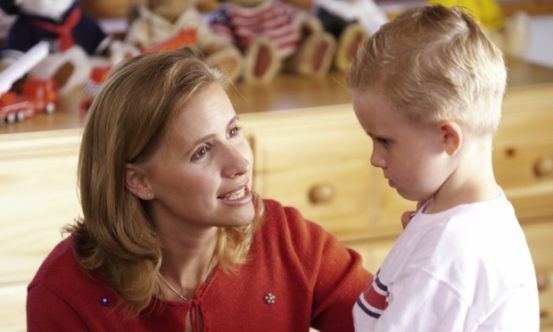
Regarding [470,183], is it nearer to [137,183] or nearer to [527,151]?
[137,183]

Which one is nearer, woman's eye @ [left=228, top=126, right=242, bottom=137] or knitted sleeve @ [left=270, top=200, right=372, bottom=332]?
woman's eye @ [left=228, top=126, right=242, bottom=137]

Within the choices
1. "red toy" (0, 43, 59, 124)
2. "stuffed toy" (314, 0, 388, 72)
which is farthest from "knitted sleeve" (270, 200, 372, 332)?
"stuffed toy" (314, 0, 388, 72)

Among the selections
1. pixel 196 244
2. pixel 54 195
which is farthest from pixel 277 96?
pixel 196 244

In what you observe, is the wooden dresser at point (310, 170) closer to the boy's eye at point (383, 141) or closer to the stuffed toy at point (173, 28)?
the stuffed toy at point (173, 28)

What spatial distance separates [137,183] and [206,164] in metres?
0.11

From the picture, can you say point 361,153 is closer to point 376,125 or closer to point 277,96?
point 277,96

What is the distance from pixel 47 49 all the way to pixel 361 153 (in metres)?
0.69

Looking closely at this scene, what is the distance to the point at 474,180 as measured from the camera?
135 centimetres

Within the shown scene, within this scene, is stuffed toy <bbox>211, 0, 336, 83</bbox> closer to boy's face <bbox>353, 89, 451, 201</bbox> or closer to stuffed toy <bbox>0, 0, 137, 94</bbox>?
stuffed toy <bbox>0, 0, 137, 94</bbox>

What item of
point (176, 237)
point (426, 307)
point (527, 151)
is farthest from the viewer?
point (527, 151)

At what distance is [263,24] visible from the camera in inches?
99.7

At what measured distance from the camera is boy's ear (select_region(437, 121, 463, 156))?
130 centimetres

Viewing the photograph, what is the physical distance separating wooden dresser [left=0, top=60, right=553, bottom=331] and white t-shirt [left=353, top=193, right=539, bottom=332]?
0.85 metres

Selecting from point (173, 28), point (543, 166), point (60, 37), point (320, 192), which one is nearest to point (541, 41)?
point (543, 166)
